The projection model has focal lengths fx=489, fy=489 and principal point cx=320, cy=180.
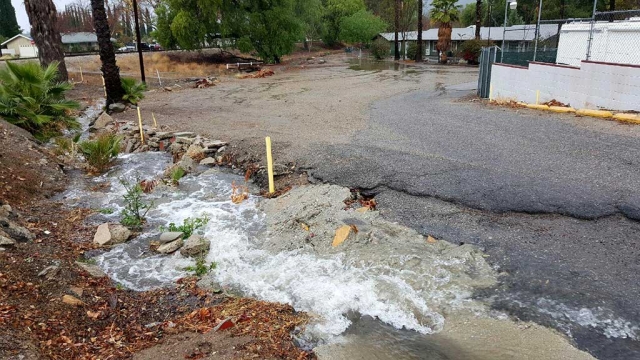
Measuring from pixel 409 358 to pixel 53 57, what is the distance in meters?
21.7

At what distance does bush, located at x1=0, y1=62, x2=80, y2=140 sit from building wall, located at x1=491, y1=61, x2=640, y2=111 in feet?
44.8

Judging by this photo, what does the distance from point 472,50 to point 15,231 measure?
38.3 meters

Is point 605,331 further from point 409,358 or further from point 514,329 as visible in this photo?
point 409,358

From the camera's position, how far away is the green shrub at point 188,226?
24.0ft

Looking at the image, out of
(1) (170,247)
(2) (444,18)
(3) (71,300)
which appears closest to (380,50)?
(2) (444,18)

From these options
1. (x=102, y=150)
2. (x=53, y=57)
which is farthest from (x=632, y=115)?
(x=53, y=57)

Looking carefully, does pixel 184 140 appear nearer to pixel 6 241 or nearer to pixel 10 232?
pixel 10 232

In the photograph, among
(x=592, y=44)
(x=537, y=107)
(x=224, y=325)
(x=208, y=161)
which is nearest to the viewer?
(x=224, y=325)

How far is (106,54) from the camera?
63.0ft

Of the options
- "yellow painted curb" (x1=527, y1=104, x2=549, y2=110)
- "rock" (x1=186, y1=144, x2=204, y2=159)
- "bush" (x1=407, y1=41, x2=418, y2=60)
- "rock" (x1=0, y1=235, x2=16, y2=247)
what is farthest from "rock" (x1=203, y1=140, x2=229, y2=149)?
"bush" (x1=407, y1=41, x2=418, y2=60)

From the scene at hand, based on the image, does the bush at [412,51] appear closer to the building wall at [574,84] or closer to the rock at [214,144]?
the building wall at [574,84]

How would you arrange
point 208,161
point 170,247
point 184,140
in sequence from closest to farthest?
point 170,247, point 208,161, point 184,140

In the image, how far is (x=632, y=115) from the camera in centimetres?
1172

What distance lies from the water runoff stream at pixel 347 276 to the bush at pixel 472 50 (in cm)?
3492
